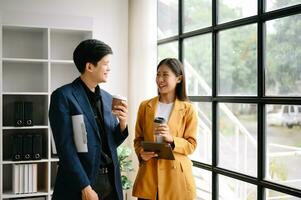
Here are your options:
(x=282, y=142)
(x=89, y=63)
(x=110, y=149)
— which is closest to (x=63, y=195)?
(x=110, y=149)

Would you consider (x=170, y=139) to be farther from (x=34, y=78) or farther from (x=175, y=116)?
(x=34, y=78)

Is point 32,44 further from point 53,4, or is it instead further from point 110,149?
point 110,149

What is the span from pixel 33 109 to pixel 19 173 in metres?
0.67

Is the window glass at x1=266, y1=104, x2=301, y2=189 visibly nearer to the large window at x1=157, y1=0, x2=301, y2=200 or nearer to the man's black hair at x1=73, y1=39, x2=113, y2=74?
the large window at x1=157, y1=0, x2=301, y2=200

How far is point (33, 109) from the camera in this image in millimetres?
3973

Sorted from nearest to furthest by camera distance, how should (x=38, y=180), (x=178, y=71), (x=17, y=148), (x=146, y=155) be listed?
1. (x=146, y=155)
2. (x=178, y=71)
3. (x=17, y=148)
4. (x=38, y=180)

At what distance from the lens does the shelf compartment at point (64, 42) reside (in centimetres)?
413

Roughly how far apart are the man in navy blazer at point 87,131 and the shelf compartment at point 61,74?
218 centimetres

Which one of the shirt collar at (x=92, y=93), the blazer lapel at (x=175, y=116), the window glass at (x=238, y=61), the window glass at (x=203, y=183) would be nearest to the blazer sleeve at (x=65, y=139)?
the shirt collar at (x=92, y=93)

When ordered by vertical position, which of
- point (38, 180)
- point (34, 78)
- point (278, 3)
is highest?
point (278, 3)

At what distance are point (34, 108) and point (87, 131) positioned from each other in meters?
2.27

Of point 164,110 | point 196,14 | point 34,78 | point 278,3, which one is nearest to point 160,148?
point 164,110

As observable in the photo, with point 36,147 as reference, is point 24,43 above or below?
above

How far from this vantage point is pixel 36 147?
3.76 m
